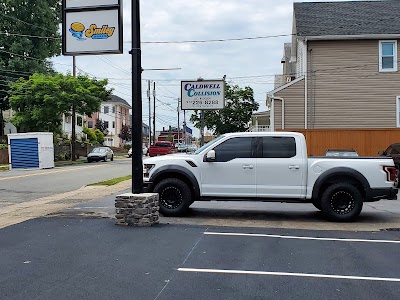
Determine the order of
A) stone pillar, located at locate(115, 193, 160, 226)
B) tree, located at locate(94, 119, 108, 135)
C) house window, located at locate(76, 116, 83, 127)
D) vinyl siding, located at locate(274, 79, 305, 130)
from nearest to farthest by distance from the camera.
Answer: stone pillar, located at locate(115, 193, 160, 226) < vinyl siding, located at locate(274, 79, 305, 130) < house window, located at locate(76, 116, 83, 127) < tree, located at locate(94, 119, 108, 135)

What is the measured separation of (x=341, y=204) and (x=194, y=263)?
4.74 meters

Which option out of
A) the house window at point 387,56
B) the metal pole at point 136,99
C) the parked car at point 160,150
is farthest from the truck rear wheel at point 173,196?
the parked car at point 160,150

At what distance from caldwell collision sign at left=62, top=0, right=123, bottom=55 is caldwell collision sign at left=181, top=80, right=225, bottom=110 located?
11729 millimetres

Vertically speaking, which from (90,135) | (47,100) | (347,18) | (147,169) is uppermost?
(347,18)

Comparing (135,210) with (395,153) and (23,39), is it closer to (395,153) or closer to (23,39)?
(395,153)

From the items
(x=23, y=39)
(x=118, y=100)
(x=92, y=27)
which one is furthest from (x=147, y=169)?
(x=118, y=100)

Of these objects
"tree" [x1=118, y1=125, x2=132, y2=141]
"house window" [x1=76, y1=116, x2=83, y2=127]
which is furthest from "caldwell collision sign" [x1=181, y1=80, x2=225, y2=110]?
"tree" [x1=118, y1=125, x2=132, y2=141]

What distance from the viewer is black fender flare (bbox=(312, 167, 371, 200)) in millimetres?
9797

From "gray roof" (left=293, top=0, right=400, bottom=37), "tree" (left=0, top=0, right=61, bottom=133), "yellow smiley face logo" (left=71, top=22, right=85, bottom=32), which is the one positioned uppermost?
"tree" (left=0, top=0, right=61, bottom=133)

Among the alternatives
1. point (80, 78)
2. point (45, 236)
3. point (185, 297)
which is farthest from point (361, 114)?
point (80, 78)

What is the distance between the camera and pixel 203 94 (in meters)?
22.1

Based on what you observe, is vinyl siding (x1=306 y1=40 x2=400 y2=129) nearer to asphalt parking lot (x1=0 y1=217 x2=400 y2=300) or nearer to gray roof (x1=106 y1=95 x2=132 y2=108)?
asphalt parking lot (x1=0 y1=217 x2=400 y2=300)

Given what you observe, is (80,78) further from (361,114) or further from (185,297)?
(185,297)

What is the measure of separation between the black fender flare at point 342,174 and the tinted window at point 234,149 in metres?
1.58
